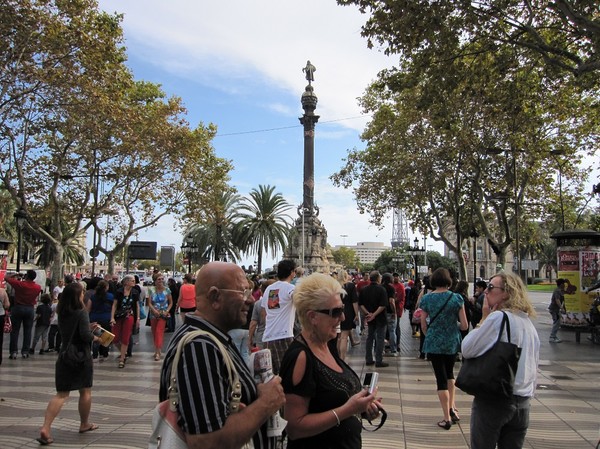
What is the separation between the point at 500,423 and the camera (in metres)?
3.81

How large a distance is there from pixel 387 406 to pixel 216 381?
6.09m

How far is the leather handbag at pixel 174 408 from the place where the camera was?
207 cm

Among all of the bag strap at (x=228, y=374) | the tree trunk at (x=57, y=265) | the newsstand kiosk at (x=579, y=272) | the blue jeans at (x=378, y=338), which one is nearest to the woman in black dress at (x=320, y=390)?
the bag strap at (x=228, y=374)

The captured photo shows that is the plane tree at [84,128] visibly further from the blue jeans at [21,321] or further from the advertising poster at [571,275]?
the advertising poster at [571,275]

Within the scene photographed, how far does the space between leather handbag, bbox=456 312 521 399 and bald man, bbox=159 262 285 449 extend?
1961mm

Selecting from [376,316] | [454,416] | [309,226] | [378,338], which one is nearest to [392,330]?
[378,338]

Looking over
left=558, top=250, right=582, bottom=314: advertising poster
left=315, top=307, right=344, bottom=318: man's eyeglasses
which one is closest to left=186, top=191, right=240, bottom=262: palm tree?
left=558, top=250, right=582, bottom=314: advertising poster

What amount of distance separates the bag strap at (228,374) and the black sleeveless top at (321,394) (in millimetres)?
584

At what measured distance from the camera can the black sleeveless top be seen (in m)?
2.70

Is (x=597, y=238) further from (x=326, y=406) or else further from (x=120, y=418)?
(x=326, y=406)

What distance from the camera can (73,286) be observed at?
639cm

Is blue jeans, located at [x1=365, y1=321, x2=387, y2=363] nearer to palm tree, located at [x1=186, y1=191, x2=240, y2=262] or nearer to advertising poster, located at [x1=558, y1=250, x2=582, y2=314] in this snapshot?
advertising poster, located at [x1=558, y1=250, x2=582, y2=314]

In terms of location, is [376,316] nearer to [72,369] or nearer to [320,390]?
[72,369]

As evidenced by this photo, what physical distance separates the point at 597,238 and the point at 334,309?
17.5m
